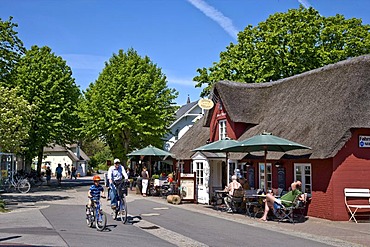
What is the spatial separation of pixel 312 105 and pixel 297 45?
1490 centimetres

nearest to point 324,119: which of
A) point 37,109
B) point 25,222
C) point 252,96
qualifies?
point 252,96

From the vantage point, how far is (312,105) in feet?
67.4

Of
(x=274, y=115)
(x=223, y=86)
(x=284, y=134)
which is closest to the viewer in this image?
(x=284, y=134)

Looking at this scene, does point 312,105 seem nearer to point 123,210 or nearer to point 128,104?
point 123,210

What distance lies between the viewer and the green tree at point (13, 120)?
30781 millimetres

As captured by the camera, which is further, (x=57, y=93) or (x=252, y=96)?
(x=57, y=93)

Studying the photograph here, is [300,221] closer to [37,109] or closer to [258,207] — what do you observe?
[258,207]

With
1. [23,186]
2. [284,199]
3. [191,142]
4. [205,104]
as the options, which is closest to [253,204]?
[284,199]

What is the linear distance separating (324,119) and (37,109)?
2652 centimetres

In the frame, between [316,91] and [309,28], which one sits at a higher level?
[309,28]

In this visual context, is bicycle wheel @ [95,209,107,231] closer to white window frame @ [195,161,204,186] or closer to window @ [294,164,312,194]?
window @ [294,164,312,194]

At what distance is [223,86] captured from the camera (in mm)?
25391

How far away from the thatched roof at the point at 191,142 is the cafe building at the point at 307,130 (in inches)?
8.2

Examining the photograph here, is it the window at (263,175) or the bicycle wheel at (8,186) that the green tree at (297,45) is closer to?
the window at (263,175)
